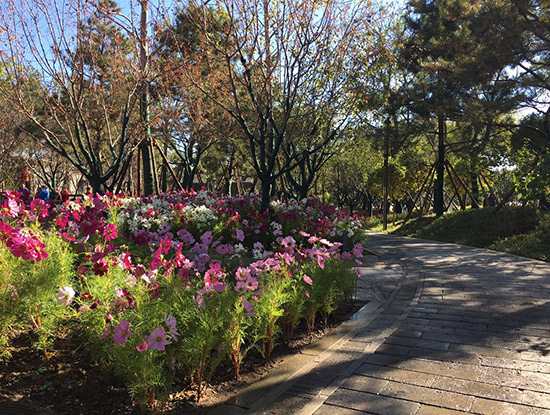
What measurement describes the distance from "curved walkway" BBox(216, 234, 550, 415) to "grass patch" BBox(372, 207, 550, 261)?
212 inches

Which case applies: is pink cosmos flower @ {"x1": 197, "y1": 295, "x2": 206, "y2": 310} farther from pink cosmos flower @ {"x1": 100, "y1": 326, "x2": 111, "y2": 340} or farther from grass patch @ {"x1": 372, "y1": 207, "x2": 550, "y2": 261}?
grass patch @ {"x1": 372, "y1": 207, "x2": 550, "y2": 261}

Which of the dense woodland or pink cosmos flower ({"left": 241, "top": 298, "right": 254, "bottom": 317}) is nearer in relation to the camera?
pink cosmos flower ({"left": 241, "top": 298, "right": 254, "bottom": 317})

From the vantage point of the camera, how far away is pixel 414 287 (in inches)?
248

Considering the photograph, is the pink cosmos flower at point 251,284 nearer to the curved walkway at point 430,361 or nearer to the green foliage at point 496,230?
the curved walkway at point 430,361

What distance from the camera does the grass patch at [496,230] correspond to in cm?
1077

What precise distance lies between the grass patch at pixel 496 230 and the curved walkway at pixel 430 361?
5.37 m

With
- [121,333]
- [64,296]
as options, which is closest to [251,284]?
[121,333]

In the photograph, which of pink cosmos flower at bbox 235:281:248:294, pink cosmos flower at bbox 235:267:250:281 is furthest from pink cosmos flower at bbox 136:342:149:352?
pink cosmos flower at bbox 235:267:250:281

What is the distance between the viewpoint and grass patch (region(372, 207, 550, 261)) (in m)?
10.8

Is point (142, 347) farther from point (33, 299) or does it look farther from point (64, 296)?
point (33, 299)

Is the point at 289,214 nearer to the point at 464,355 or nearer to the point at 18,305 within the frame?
the point at 464,355

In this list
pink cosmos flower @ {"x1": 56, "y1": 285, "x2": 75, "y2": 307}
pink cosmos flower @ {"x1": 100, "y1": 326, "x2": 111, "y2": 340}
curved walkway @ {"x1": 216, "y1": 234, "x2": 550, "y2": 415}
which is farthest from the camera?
curved walkway @ {"x1": 216, "y1": 234, "x2": 550, "y2": 415}

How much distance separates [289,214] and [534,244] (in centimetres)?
714

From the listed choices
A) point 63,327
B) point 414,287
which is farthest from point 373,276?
point 63,327
